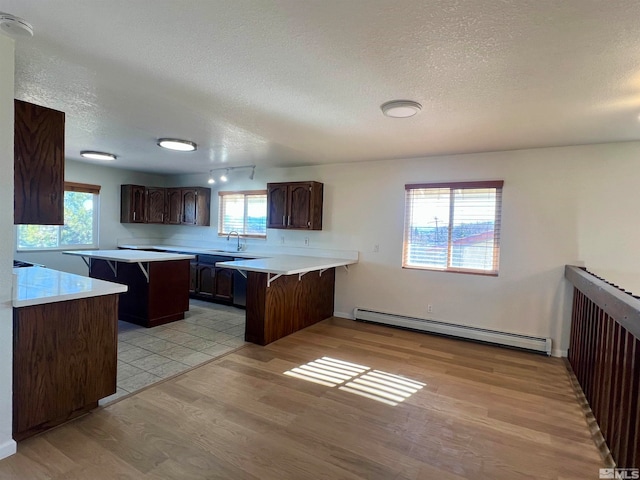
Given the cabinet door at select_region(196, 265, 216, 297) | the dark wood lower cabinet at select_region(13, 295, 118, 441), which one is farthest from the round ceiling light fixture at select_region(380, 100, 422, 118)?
the cabinet door at select_region(196, 265, 216, 297)

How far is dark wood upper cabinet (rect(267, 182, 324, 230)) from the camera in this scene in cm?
489

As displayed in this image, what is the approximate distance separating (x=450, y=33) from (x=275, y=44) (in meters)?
0.89

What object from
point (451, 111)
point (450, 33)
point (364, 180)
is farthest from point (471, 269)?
point (450, 33)

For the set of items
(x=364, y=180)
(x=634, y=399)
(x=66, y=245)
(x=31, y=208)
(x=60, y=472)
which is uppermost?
(x=364, y=180)

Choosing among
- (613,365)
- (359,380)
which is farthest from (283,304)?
(613,365)

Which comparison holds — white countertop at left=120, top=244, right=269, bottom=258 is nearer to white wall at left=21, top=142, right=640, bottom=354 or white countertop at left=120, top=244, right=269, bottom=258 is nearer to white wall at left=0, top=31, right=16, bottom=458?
white wall at left=21, top=142, right=640, bottom=354

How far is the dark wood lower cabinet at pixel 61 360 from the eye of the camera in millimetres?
1941

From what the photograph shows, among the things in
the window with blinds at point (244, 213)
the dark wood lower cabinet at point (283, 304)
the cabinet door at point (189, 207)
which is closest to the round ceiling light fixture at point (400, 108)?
the dark wood lower cabinet at point (283, 304)

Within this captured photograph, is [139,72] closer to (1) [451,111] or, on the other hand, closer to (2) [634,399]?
(1) [451,111]

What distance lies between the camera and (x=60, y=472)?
1755mm

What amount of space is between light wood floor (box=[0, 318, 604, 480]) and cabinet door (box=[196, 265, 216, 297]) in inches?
98.3

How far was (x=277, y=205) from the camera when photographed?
5.14 meters

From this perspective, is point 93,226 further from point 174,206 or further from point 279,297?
point 279,297

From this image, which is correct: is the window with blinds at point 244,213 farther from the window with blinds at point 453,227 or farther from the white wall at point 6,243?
the white wall at point 6,243
